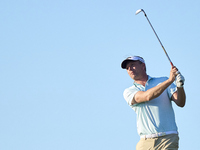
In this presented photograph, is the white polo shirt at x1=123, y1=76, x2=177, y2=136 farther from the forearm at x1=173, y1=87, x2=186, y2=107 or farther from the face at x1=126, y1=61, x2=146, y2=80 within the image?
the face at x1=126, y1=61, x2=146, y2=80

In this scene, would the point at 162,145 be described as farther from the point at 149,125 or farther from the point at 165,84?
the point at 165,84

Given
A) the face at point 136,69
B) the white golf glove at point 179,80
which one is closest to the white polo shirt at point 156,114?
the face at point 136,69

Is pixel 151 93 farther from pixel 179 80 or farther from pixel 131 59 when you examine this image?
pixel 131 59

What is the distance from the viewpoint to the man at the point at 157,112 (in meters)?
8.95

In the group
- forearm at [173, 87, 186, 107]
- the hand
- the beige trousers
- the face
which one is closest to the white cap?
the face

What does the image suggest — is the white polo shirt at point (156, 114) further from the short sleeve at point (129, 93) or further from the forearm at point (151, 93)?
the forearm at point (151, 93)

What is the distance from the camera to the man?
8945 millimetres

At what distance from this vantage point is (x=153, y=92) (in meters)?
8.82

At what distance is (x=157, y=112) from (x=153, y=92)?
44cm

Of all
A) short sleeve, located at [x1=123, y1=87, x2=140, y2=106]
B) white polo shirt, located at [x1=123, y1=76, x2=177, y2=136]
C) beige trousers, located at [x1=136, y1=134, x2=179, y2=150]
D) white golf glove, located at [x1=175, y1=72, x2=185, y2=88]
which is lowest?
beige trousers, located at [x1=136, y1=134, x2=179, y2=150]

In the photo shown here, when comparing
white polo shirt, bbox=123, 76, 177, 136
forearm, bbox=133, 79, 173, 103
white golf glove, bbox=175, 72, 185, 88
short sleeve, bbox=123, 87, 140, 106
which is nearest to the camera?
white golf glove, bbox=175, 72, 185, 88

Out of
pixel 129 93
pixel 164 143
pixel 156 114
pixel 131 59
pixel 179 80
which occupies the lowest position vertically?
pixel 164 143

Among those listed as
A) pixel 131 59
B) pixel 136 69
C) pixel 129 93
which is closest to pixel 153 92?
pixel 129 93

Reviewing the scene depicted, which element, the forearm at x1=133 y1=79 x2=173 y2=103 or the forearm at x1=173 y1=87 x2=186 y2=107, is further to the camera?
the forearm at x1=173 y1=87 x2=186 y2=107
